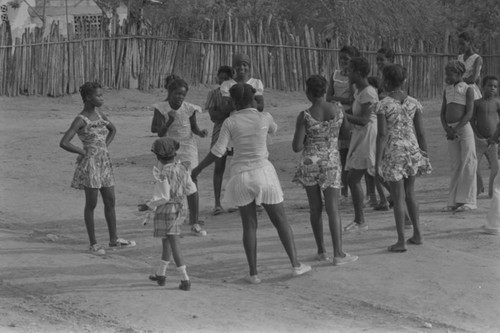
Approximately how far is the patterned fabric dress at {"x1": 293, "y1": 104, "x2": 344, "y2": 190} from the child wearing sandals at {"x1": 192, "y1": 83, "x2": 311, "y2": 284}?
1.78 feet

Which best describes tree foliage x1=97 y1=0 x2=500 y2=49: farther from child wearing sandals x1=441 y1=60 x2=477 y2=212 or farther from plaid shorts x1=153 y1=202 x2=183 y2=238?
plaid shorts x1=153 y1=202 x2=183 y2=238

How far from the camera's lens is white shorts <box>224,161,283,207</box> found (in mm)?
7211

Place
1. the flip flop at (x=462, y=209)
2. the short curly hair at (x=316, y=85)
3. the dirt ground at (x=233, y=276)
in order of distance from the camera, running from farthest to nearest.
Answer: the flip flop at (x=462, y=209), the short curly hair at (x=316, y=85), the dirt ground at (x=233, y=276)

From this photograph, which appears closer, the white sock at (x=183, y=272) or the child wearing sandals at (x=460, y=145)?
the white sock at (x=183, y=272)

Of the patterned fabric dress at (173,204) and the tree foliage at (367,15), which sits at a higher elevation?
the tree foliage at (367,15)

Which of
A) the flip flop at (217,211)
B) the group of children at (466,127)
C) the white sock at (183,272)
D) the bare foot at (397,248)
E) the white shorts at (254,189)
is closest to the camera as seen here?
the white sock at (183,272)

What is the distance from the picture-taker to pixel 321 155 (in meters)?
7.81

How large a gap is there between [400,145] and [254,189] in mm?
1736

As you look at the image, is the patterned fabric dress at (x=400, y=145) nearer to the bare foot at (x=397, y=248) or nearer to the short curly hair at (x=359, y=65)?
the bare foot at (x=397, y=248)

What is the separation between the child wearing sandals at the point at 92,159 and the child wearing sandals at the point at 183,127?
28.1 inches

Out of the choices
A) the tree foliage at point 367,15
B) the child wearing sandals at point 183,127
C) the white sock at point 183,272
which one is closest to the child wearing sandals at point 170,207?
the white sock at point 183,272

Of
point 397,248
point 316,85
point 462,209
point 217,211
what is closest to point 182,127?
point 217,211

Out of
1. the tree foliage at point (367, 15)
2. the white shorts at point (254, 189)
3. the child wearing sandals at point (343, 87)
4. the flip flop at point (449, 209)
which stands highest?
the tree foliage at point (367, 15)

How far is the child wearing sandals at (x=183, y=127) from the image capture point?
29.7ft
